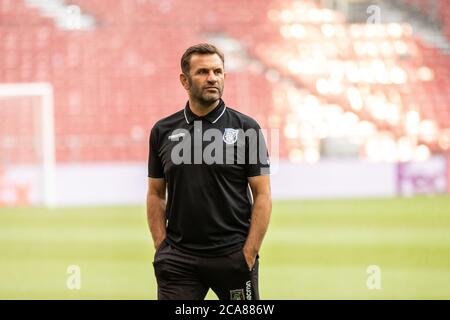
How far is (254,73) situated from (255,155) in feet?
20.3

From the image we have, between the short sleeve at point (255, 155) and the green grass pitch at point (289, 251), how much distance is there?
7.36 feet

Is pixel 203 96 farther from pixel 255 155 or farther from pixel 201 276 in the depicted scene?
pixel 201 276

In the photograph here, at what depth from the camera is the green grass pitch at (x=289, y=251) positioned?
5.06 meters

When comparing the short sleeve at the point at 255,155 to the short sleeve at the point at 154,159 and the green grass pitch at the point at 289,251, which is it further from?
the green grass pitch at the point at 289,251

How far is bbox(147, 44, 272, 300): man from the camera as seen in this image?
8.84 feet

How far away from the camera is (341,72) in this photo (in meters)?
8.29

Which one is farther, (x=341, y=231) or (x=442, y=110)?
(x=442, y=110)

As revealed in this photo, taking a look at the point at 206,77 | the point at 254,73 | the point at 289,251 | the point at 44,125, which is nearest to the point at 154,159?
the point at 206,77

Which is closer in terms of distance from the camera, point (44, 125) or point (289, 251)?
point (289, 251)

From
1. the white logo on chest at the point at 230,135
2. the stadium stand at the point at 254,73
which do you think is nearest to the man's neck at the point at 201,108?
the white logo on chest at the point at 230,135

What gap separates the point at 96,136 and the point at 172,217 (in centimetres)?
582

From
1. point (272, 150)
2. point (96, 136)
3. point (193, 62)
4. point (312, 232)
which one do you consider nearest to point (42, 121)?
point (96, 136)

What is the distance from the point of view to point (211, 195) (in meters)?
2.70
